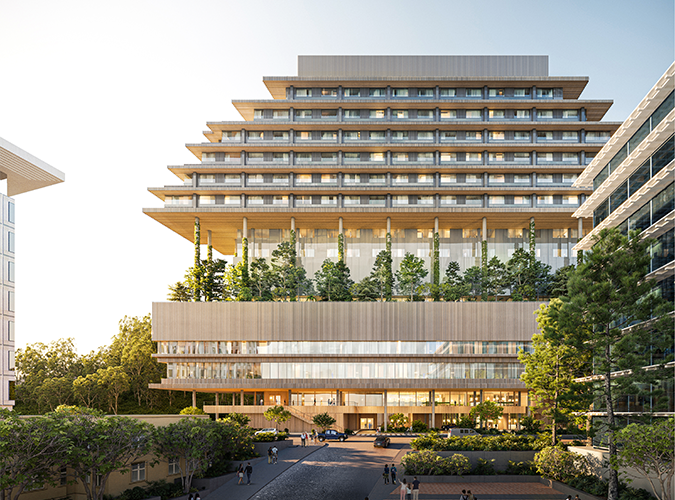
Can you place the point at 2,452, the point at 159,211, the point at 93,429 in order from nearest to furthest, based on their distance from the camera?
the point at 2,452 < the point at 93,429 < the point at 159,211

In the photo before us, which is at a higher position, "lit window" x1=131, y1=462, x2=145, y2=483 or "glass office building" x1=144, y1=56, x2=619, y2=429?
"glass office building" x1=144, y1=56, x2=619, y2=429

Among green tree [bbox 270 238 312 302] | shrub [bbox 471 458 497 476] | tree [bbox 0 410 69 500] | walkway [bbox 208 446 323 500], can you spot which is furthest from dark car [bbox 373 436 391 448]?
tree [bbox 0 410 69 500]

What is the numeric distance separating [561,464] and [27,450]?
31327mm

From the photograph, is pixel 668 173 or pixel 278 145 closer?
pixel 668 173

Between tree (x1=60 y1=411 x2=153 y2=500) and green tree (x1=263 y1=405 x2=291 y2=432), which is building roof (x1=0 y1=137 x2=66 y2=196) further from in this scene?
green tree (x1=263 y1=405 x2=291 y2=432)

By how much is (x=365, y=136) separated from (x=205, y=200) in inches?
980

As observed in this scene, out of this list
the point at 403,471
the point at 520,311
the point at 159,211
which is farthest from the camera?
the point at 159,211

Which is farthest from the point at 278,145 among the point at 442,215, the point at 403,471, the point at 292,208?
the point at 403,471

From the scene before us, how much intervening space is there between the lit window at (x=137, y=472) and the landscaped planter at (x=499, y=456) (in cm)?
2051

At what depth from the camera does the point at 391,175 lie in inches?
3066

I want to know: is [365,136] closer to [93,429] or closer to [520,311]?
[520,311]

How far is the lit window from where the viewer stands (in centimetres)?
3500

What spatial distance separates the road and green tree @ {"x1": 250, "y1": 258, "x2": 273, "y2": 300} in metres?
26.8

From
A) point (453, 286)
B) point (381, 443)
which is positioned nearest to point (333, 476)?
point (381, 443)
